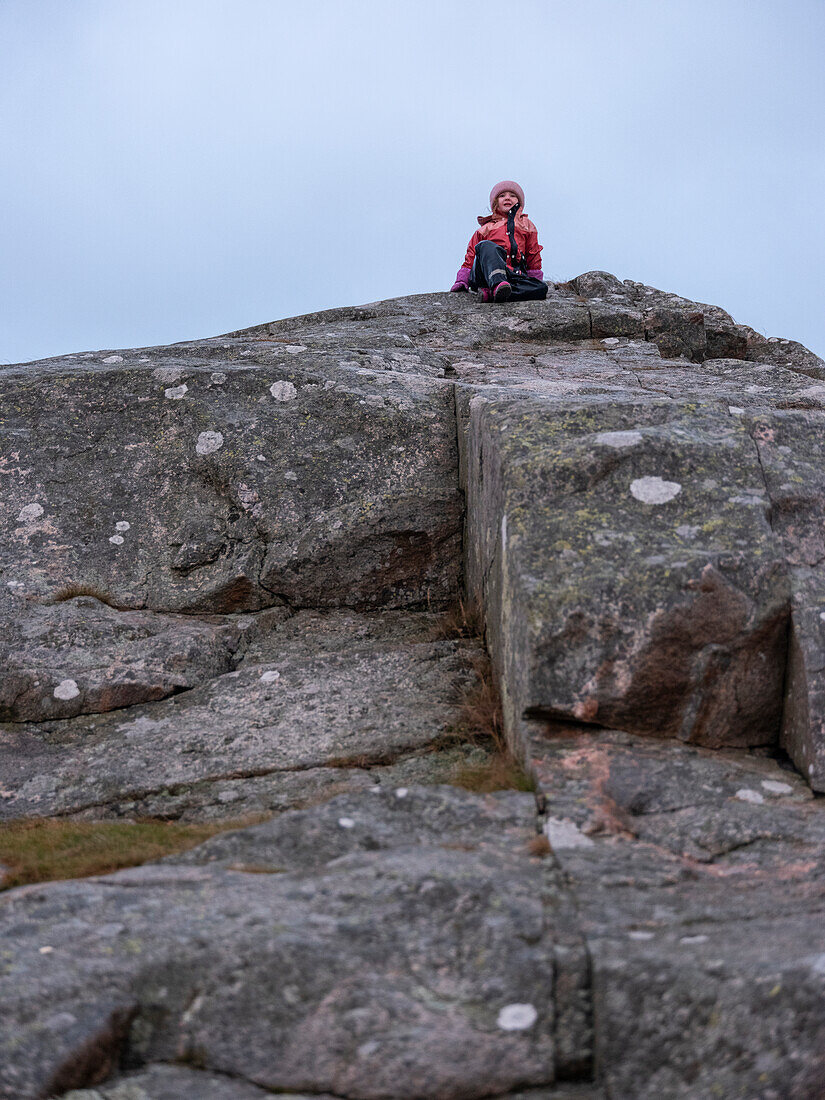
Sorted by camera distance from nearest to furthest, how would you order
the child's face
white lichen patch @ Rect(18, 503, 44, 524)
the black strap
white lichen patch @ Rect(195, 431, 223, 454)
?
white lichen patch @ Rect(18, 503, 44, 524) < white lichen patch @ Rect(195, 431, 223, 454) < the black strap < the child's face

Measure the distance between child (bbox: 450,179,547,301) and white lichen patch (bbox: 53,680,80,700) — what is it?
6692mm

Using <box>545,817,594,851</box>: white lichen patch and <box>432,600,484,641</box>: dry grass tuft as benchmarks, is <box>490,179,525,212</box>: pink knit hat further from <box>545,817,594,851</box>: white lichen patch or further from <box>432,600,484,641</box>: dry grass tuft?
<box>545,817,594,851</box>: white lichen patch

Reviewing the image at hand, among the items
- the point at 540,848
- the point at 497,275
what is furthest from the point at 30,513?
the point at 497,275

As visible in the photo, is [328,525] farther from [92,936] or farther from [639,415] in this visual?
[92,936]

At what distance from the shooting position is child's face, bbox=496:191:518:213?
1091 cm

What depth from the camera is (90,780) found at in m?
4.24

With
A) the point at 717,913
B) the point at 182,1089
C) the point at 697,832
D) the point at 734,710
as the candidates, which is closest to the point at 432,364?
the point at 734,710

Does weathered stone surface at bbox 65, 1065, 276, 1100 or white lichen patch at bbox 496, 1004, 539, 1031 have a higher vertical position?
white lichen patch at bbox 496, 1004, 539, 1031

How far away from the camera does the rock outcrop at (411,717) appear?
7.46 ft

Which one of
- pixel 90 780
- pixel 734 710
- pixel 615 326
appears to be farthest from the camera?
pixel 615 326

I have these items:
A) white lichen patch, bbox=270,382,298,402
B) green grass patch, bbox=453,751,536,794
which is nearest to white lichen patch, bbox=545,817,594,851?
green grass patch, bbox=453,751,536,794

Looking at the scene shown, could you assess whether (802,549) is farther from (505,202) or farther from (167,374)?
(505,202)

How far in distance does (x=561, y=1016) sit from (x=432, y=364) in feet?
19.1

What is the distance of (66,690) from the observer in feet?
15.8
